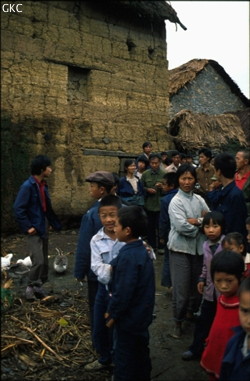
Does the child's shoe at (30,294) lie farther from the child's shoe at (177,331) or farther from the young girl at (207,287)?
the young girl at (207,287)

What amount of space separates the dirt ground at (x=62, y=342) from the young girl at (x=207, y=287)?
0.14 metres

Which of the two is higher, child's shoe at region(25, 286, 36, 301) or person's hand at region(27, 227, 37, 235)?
person's hand at region(27, 227, 37, 235)

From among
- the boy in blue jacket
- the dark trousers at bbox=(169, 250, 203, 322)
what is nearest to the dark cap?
the boy in blue jacket

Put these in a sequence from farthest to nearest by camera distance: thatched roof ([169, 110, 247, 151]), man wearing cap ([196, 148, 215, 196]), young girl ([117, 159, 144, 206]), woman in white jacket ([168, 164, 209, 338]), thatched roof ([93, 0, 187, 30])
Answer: thatched roof ([169, 110, 247, 151]), thatched roof ([93, 0, 187, 30]), young girl ([117, 159, 144, 206]), man wearing cap ([196, 148, 215, 196]), woman in white jacket ([168, 164, 209, 338])

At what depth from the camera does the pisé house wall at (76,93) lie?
6.07 meters

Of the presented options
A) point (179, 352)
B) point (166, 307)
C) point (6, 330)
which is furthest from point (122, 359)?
point (166, 307)

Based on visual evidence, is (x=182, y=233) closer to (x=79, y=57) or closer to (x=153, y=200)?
(x=153, y=200)

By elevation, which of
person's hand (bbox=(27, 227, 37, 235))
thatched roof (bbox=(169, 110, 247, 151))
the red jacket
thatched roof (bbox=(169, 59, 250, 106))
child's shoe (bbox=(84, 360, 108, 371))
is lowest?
child's shoe (bbox=(84, 360, 108, 371))

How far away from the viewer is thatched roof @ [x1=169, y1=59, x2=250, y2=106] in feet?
45.9

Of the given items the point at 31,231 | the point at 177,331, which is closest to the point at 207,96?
the point at 31,231

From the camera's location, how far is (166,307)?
4.31 meters

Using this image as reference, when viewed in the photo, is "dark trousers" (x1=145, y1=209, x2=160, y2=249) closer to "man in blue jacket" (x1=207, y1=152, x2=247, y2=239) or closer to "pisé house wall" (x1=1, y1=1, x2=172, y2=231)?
"pisé house wall" (x1=1, y1=1, x2=172, y2=231)

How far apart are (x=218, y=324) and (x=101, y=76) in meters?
5.80

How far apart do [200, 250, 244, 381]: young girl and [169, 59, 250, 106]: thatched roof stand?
39.3 feet
